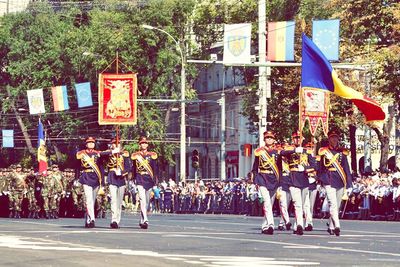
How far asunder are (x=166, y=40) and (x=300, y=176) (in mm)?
59360

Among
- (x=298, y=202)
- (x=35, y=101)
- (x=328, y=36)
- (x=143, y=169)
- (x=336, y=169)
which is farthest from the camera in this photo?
(x=35, y=101)

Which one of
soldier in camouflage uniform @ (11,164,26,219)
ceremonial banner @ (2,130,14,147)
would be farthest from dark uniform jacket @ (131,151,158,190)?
ceremonial banner @ (2,130,14,147)

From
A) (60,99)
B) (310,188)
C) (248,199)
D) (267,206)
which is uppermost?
(60,99)

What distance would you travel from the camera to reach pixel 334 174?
94.0 feet

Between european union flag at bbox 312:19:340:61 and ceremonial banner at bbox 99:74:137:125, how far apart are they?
631 cm

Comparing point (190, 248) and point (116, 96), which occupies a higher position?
point (116, 96)

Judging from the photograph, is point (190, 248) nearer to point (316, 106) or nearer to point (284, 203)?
point (284, 203)

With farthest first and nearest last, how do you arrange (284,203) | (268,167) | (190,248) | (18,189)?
(18,189), (284,203), (268,167), (190,248)

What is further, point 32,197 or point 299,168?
point 32,197

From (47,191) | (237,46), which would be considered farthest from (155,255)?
(237,46)

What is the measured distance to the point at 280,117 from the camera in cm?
6800

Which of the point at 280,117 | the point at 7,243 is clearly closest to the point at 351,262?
the point at 7,243

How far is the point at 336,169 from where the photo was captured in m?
28.6

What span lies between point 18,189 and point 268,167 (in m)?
18.7
